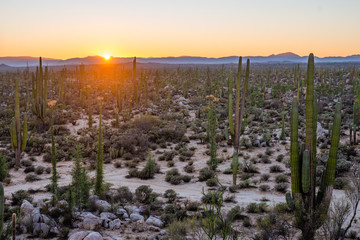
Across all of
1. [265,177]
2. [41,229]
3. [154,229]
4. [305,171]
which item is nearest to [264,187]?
[265,177]

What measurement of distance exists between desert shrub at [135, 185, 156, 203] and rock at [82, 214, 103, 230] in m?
2.23

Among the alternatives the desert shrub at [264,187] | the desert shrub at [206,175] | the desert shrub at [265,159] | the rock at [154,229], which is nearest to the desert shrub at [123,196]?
the rock at [154,229]

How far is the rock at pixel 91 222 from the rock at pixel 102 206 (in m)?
0.74

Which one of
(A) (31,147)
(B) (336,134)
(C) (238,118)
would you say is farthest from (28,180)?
(B) (336,134)

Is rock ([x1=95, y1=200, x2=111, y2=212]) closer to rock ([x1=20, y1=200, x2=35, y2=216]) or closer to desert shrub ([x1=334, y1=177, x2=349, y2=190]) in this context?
rock ([x1=20, y1=200, x2=35, y2=216])

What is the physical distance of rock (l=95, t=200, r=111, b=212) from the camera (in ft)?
29.6

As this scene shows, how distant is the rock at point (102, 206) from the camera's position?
9012 millimetres

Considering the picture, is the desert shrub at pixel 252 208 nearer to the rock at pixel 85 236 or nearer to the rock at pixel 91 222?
the rock at pixel 91 222

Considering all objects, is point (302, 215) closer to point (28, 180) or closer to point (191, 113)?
point (28, 180)

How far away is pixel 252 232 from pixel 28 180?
31.2 feet

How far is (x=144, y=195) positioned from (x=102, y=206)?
178 centimetres

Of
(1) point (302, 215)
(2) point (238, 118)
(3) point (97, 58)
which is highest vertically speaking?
(3) point (97, 58)

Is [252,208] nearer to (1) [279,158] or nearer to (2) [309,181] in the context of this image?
(2) [309,181]

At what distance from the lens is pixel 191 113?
31.4 meters
